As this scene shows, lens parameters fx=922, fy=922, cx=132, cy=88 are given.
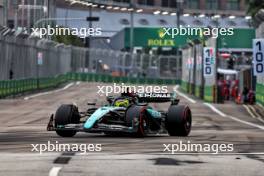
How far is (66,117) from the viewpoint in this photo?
2120 cm

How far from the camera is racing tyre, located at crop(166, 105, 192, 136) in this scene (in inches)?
850

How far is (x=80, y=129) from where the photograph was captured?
68.0 ft

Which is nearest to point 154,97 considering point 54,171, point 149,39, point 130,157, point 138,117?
point 138,117

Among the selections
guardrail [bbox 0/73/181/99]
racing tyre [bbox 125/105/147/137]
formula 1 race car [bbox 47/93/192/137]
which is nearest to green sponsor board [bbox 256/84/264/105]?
guardrail [bbox 0/73/181/99]

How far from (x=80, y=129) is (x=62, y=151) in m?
3.82

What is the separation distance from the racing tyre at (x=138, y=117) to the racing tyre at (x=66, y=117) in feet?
4.70

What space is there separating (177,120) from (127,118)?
1621mm

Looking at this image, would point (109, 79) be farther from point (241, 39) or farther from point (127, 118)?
point (127, 118)

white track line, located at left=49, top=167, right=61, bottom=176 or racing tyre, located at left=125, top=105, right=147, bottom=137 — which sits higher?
racing tyre, located at left=125, top=105, right=147, bottom=137

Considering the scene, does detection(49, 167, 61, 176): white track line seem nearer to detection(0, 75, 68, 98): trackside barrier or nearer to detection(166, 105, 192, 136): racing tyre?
detection(166, 105, 192, 136): racing tyre

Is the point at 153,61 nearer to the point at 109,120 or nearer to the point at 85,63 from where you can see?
the point at 85,63

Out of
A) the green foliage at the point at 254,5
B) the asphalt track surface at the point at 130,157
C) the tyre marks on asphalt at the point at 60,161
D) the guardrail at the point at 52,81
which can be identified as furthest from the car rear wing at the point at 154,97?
the green foliage at the point at 254,5

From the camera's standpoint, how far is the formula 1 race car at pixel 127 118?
809 inches

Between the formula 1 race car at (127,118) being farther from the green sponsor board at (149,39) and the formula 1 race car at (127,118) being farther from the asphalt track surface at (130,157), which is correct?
the green sponsor board at (149,39)
